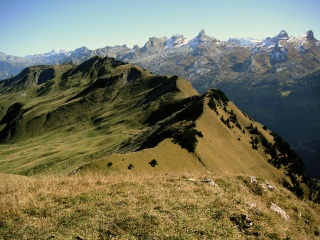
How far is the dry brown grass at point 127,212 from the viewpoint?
1429 cm

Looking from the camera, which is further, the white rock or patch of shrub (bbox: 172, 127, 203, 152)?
patch of shrub (bbox: 172, 127, 203, 152)

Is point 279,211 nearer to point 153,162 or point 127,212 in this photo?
point 127,212

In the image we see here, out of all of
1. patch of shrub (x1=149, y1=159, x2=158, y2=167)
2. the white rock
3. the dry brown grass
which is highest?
the dry brown grass

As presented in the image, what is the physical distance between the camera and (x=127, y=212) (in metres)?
16.0

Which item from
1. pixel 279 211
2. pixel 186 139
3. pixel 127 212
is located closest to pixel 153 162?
pixel 186 139

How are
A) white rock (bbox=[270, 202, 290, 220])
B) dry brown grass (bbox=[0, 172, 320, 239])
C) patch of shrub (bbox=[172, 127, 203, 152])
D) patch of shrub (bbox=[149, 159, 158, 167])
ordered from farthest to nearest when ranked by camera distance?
1. patch of shrub (bbox=[172, 127, 203, 152])
2. patch of shrub (bbox=[149, 159, 158, 167])
3. white rock (bbox=[270, 202, 290, 220])
4. dry brown grass (bbox=[0, 172, 320, 239])

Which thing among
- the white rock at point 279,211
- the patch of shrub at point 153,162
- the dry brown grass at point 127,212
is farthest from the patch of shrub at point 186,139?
the dry brown grass at point 127,212

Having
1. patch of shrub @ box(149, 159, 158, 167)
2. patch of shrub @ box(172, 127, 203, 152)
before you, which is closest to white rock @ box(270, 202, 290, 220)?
patch of shrub @ box(149, 159, 158, 167)

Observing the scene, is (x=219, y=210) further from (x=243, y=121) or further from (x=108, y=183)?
(x=243, y=121)

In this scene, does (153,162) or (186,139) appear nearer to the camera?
(153,162)

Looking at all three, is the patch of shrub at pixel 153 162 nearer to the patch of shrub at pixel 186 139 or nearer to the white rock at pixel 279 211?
the patch of shrub at pixel 186 139

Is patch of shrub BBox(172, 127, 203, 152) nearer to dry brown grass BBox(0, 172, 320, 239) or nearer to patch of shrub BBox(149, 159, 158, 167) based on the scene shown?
patch of shrub BBox(149, 159, 158, 167)

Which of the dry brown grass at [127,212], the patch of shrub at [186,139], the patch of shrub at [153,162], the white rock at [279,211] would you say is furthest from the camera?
the patch of shrub at [186,139]

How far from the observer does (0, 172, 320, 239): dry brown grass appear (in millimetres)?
14289
